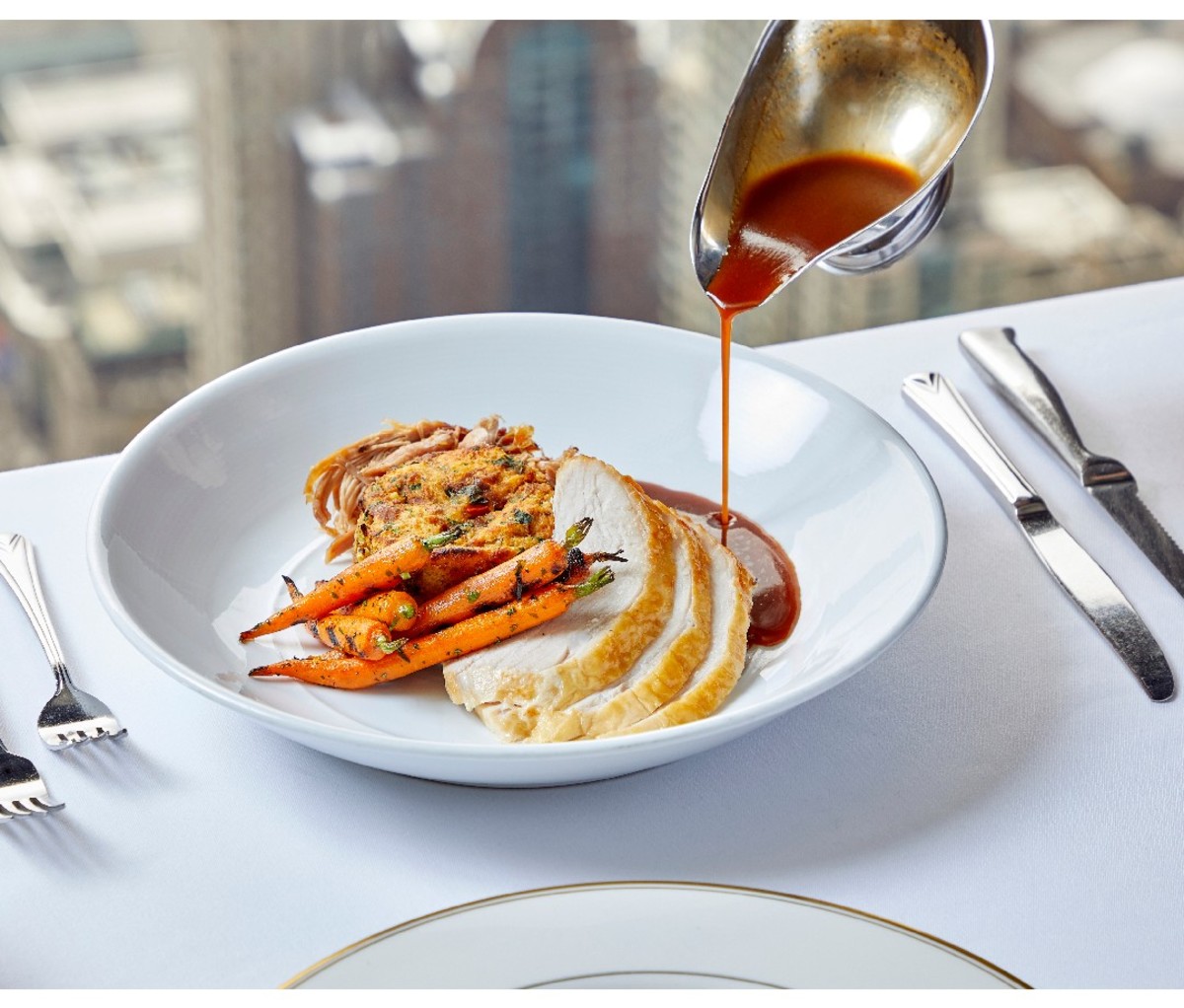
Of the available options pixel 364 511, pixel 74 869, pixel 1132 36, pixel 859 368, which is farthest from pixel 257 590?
pixel 1132 36

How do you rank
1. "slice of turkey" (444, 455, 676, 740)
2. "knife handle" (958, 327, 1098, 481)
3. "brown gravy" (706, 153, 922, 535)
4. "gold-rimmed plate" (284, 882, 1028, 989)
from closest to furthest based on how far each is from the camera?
"gold-rimmed plate" (284, 882, 1028, 989) → "slice of turkey" (444, 455, 676, 740) → "brown gravy" (706, 153, 922, 535) → "knife handle" (958, 327, 1098, 481)

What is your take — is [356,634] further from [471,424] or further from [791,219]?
[791,219]

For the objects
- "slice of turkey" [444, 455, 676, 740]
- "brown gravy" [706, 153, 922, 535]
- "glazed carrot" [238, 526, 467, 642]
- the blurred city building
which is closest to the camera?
"slice of turkey" [444, 455, 676, 740]

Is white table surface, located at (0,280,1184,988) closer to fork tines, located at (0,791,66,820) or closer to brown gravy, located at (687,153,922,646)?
fork tines, located at (0,791,66,820)

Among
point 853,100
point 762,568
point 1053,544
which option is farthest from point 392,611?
point 853,100

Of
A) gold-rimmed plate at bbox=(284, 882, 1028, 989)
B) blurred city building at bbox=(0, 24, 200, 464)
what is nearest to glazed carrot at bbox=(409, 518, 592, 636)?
gold-rimmed plate at bbox=(284, 882, 1028, 989)

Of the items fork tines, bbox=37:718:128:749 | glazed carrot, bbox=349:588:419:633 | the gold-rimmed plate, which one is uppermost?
the gold-rimmed plate
